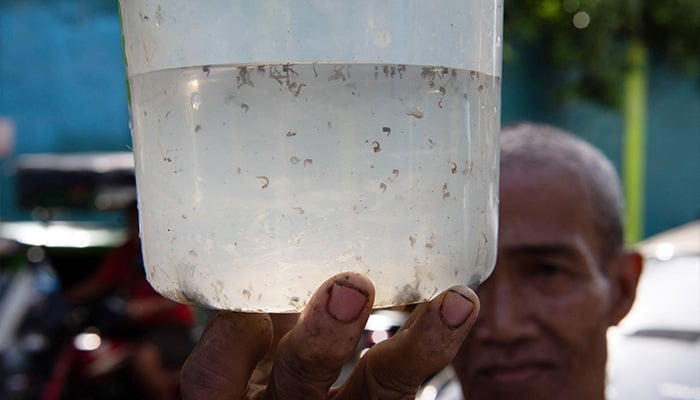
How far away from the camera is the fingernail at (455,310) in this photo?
88 cm

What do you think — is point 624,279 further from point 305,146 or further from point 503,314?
point 305,146

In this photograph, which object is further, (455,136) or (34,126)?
(34,126)

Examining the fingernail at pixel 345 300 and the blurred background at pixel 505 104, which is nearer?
the fingernail at pixel 345 300

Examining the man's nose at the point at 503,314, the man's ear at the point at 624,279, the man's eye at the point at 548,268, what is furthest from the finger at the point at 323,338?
the man's ear at the point at 624,279

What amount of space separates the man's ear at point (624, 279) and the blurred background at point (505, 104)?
305 centimetres

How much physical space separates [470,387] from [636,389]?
898mm

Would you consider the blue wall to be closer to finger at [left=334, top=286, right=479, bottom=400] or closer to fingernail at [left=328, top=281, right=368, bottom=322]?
finger at [left=334, top=286, right=479, bottom=400]

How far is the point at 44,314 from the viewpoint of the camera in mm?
4219

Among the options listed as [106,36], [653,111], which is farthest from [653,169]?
[106,36]

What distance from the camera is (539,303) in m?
1.71

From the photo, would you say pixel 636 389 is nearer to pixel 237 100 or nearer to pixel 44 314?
pixel 237 100

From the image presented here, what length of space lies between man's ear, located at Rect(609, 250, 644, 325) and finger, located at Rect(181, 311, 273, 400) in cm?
123

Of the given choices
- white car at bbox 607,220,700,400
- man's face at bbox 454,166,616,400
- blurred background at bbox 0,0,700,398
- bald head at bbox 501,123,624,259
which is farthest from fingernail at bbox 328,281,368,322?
blurred background at bbox 0,0,700,398

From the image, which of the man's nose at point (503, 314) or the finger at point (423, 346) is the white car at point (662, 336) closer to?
the man's nose at point (503, 314)
